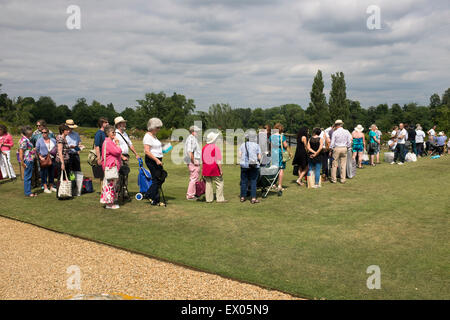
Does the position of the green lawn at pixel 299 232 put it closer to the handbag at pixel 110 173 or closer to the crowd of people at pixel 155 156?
the crowd of people at pixel 155 156

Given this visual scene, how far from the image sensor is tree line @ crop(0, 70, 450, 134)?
59.2 m

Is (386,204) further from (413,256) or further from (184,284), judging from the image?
(184,284)

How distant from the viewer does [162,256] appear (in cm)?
589

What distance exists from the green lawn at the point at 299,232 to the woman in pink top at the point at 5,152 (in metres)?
1.43

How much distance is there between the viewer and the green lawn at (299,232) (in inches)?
199

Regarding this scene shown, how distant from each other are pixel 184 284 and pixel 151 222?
2912mm

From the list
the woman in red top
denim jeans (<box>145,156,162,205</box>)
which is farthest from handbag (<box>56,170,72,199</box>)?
the woman in red top

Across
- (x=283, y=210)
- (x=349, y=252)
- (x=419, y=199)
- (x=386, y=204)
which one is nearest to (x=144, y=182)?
(x=283, y=210)

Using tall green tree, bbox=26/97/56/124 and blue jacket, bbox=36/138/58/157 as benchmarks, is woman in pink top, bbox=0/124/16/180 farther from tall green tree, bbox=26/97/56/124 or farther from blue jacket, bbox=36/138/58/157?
tall green tree, bbox=26/97/56/124

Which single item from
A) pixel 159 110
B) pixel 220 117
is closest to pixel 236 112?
pixel 220 117

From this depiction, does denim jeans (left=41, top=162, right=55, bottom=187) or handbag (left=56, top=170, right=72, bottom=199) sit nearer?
handbag (left=56, top=170, right=72, bottom=199)

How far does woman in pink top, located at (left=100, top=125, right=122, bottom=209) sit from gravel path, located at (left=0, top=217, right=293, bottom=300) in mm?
1926

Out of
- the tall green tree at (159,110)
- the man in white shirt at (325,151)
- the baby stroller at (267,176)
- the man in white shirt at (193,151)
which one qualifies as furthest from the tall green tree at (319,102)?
the man in white shirt at (193,151)

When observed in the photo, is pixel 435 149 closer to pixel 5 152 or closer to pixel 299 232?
pixel 299 232
